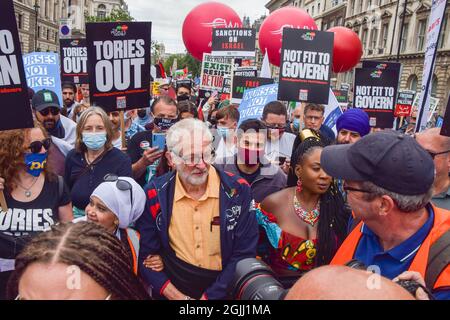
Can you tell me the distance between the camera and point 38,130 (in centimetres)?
267

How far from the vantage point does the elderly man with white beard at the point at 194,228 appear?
7.61 feet

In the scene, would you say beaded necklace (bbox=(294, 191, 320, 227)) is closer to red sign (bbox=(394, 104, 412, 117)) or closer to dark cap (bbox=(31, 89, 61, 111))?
dark cap (bbox=(31, 89, 61, 111))

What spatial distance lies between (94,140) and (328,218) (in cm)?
192

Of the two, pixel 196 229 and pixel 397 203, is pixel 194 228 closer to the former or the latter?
pixel 196 229

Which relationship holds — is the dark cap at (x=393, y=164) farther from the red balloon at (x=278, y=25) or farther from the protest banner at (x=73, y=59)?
the red balloon at (x=278, y=25)

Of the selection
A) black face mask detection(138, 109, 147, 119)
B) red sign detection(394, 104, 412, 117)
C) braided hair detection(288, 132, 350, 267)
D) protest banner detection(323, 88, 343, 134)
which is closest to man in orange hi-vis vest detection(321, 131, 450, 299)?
braided hair detection(288, 132, 350, 267)

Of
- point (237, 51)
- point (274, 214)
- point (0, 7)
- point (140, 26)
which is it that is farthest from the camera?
point (237, 51)

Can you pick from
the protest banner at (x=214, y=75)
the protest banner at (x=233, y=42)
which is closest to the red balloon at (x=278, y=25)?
the protest banner at (x=233, y=42)

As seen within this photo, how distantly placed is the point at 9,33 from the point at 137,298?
6.35ft

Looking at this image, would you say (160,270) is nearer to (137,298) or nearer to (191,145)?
(191,145)

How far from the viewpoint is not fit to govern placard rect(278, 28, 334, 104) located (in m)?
5.00

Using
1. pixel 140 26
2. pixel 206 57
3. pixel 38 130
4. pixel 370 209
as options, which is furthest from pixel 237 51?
pixel 370 209

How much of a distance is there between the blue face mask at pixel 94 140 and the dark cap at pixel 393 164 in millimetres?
2212

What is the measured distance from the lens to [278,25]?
1003cm
